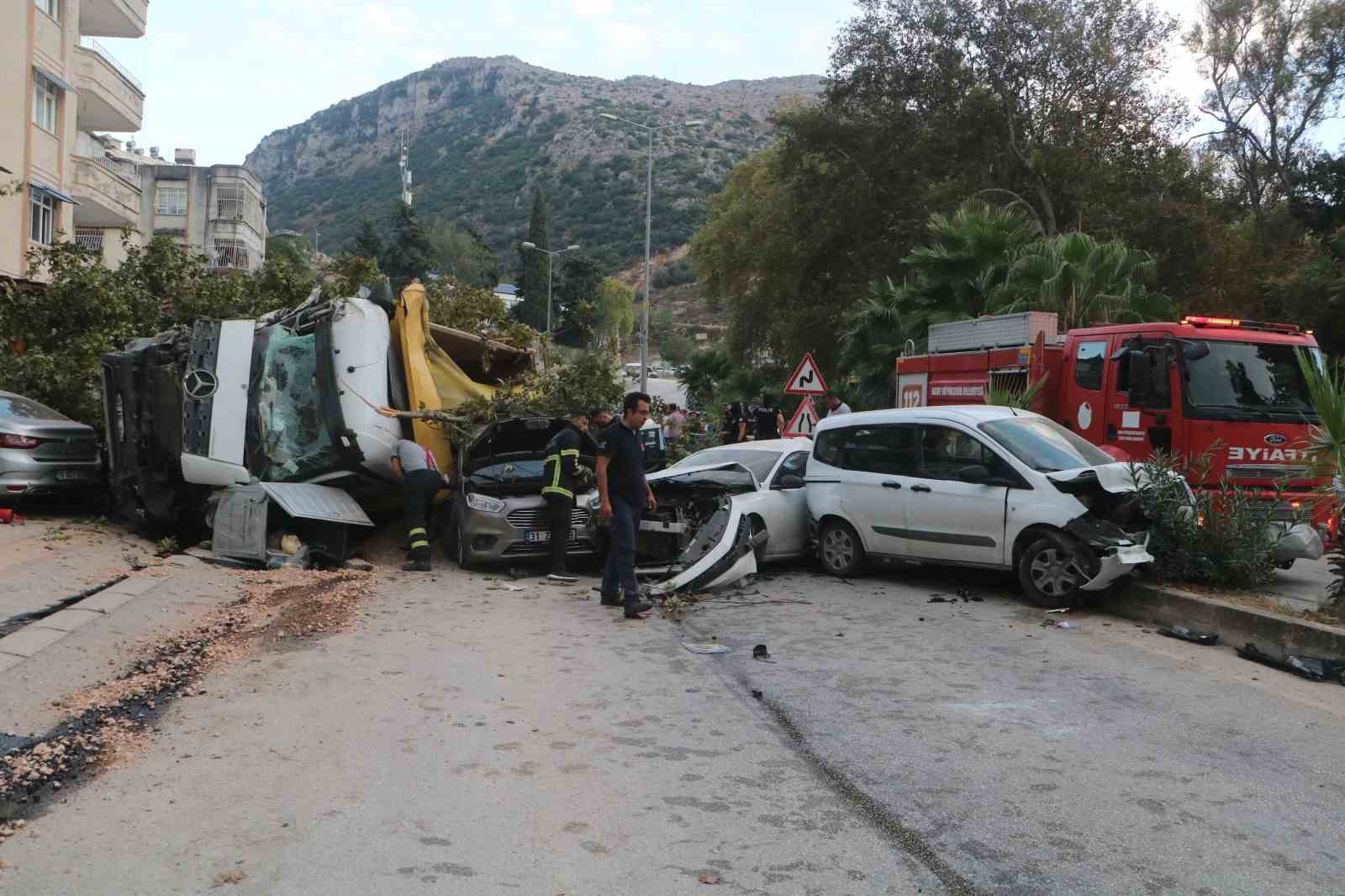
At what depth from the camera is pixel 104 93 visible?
94.7 ft

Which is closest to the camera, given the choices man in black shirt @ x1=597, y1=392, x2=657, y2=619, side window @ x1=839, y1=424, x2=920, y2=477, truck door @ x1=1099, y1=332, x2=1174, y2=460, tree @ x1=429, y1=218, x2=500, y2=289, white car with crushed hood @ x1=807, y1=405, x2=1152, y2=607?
white car with crushed hood @ x1=807, y1=405, x2=1152, y2=607

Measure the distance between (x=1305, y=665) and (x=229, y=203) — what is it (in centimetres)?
5305

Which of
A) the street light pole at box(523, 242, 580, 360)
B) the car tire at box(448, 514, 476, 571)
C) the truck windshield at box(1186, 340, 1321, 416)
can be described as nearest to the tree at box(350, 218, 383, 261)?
the street light pole at box(523, 242, 580, 360)

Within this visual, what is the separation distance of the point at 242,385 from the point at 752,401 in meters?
24.9

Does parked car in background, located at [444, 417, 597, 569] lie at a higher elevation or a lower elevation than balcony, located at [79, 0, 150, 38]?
lower


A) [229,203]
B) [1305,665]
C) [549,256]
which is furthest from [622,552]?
[549,256]

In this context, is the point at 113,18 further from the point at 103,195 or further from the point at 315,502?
the point at 315,502

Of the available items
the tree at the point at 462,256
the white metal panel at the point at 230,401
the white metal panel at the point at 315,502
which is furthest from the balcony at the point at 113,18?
the tree at the point at 462,256

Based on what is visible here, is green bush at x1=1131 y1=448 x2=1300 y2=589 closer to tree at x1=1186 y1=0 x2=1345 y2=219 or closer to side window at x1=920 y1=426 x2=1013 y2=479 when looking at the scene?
side window at x1=920 y1=426 x2=1013 y2=479

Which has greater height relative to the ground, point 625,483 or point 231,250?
point 231,250

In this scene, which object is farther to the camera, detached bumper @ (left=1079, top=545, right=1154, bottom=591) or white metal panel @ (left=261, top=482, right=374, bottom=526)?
white metal panel @ (left=261, top=482, right=374, bottom=526)

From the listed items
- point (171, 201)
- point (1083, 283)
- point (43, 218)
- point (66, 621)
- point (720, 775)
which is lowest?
point (720, 775)

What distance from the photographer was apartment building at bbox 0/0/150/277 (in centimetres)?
2405

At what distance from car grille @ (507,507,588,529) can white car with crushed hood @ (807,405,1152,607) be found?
272 centimetres
